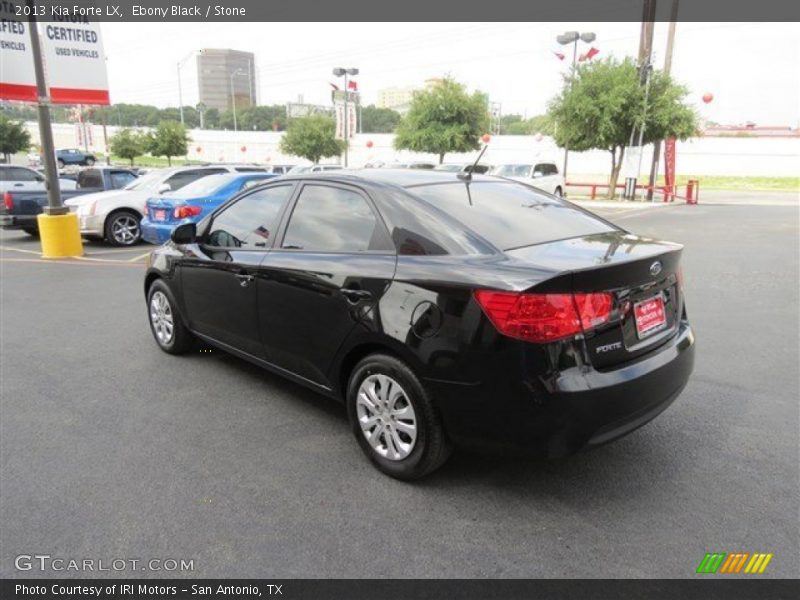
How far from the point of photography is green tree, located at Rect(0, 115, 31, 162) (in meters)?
42.5

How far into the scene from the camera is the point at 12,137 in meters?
43.1

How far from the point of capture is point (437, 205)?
3268mm

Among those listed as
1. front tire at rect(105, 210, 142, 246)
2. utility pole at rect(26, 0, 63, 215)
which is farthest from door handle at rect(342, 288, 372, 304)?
front tire at rect(105, 210, 142, 246)

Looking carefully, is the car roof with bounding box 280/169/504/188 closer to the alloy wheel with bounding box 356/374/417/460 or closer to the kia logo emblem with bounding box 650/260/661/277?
the alloy wheel with bounding box 356/374/417/460

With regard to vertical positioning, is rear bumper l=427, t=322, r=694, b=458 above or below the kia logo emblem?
below

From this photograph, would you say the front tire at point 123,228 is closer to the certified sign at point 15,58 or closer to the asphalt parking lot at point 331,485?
the certified sign at point 15,58

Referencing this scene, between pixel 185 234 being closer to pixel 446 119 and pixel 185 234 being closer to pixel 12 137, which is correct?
pixel 446 119

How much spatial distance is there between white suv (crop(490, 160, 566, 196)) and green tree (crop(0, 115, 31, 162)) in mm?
38241

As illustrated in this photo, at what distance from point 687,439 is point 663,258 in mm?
1267
